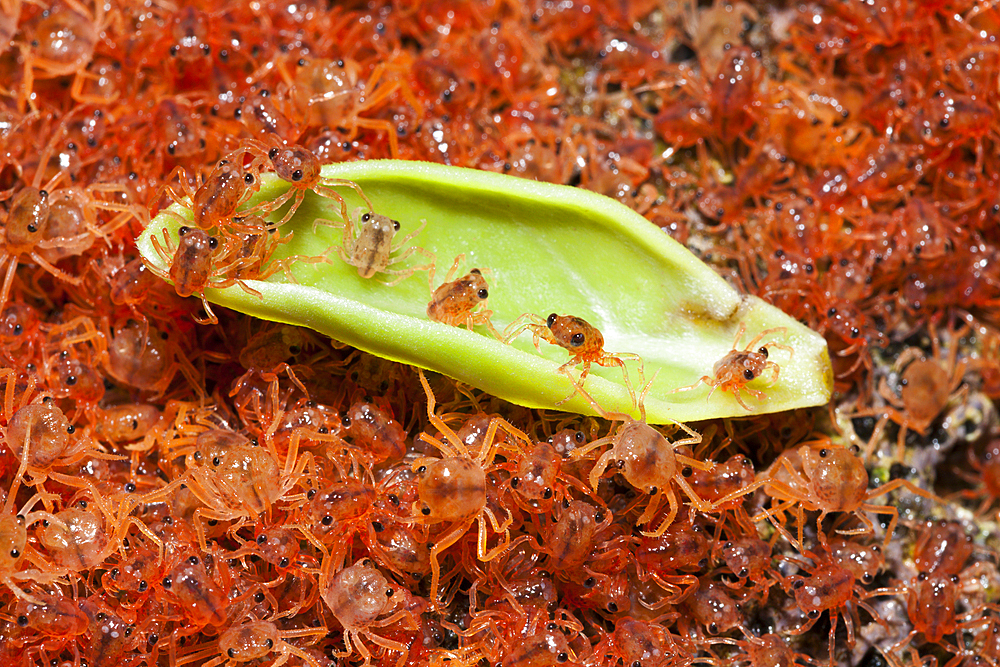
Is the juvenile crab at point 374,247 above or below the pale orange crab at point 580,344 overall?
above

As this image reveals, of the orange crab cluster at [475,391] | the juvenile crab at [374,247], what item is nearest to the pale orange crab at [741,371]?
the orange crab cluster at [475,391]

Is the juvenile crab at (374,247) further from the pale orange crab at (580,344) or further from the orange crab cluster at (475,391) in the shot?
the pale orange crab at (580,344)

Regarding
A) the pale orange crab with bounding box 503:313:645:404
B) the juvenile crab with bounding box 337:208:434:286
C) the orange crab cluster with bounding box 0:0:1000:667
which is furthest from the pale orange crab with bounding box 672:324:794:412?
the juvenile crab with bounding box 337:208:434:286

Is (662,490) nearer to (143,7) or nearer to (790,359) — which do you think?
(790,359)

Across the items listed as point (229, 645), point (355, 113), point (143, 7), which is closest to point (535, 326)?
point (355, 113)

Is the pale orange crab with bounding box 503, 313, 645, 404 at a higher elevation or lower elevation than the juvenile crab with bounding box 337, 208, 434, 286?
lower

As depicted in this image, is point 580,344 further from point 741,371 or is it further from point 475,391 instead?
point 741,371

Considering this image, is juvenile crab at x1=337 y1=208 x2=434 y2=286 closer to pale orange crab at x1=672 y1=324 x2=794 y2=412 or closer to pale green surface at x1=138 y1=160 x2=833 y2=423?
pale green surface at x1=138 y1=160 x2=833 y2=423
